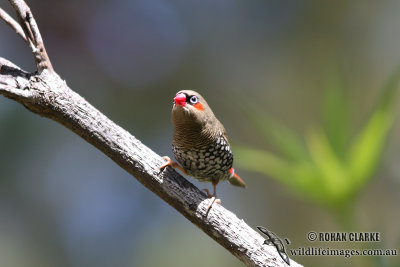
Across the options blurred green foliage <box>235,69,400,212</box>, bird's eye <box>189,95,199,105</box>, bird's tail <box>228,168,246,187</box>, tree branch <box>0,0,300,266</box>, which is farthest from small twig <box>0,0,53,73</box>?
bird's tail <box>228,168,246,187</box>

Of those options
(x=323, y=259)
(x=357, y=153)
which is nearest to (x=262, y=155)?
(x=357, y=153)

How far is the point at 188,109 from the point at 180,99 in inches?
5.0

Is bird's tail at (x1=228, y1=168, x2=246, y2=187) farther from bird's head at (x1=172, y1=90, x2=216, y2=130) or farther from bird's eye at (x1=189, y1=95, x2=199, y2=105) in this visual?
bird's eye at (x1=189, y1=95, x2=199, y2=105)

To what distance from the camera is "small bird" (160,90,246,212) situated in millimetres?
3197

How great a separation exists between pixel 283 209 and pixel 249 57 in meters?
3.75

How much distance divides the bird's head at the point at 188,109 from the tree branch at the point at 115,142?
39cm

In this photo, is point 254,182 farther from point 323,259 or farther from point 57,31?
point 57,31

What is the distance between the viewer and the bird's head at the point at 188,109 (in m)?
3.14

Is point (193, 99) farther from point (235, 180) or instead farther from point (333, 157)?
point (235, 180)

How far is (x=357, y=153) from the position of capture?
3.27 metres

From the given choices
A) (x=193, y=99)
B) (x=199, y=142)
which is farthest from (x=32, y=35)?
(x=199, y=142)

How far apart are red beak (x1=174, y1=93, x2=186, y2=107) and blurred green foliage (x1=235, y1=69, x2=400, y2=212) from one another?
629 mm

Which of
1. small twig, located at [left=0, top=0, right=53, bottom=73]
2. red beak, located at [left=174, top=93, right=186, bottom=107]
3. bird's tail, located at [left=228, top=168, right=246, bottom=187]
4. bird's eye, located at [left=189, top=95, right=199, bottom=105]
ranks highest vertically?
bird's tail, located at [left=228, top=168, right=246, bottom=187]

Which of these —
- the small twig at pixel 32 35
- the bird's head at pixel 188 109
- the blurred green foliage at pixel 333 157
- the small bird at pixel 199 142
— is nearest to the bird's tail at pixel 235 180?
the small bird at pixel 199 142
